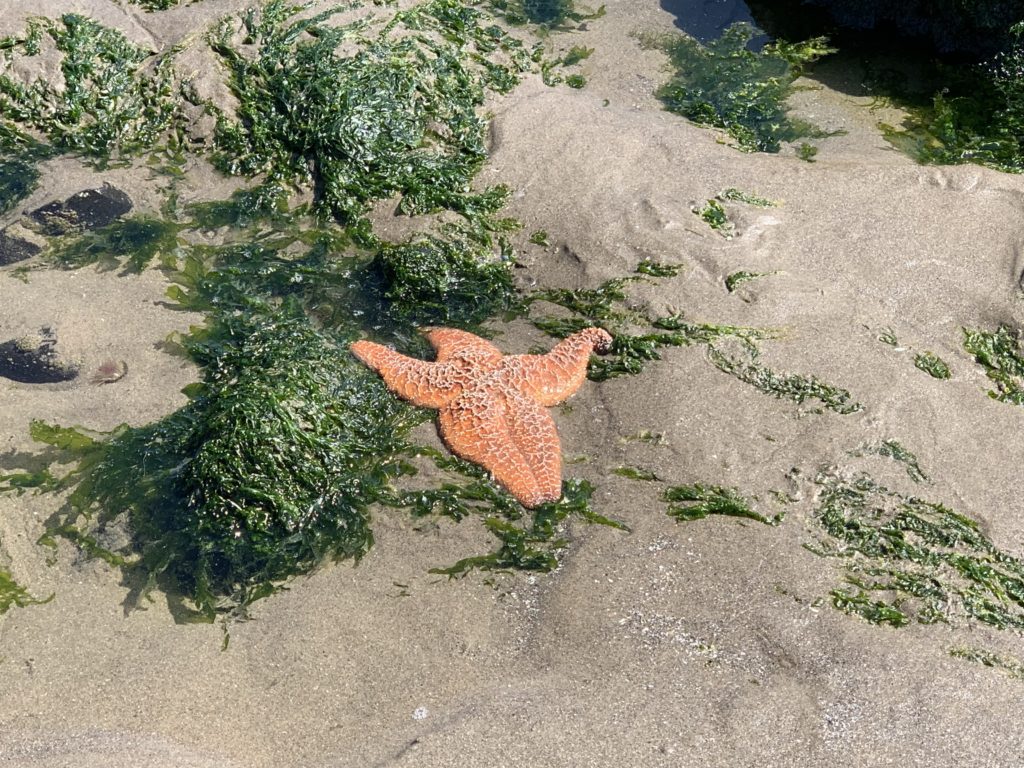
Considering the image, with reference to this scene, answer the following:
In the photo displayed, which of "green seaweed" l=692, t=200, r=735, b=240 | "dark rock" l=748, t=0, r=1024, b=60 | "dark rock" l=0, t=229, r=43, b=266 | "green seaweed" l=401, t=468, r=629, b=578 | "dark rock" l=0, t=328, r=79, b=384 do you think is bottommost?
"dark rock" l=0, t=328, r=79, b=384

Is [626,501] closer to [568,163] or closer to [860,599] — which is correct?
[860,599]

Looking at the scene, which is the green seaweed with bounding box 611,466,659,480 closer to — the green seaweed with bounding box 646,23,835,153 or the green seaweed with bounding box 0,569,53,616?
the green seaweed with bounding box 0,569,53,616

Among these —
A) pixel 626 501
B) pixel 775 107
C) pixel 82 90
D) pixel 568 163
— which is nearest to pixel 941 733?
pixel 626 501

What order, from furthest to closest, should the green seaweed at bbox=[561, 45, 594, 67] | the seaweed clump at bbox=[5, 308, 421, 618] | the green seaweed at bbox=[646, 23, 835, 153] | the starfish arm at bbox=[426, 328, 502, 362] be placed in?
the green seaweed at bbox=[561, 45, 594, 67]
the green seaweed at bbox=[646, 23, 835, 153]
the starfish arm at bbox=[426, 328, 502, 362]
the seaweed clump at bbox=[5, 308, 421, 618]

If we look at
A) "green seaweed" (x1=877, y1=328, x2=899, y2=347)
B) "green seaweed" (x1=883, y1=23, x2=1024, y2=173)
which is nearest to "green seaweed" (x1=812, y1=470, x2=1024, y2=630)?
"green seaweed" (x1=877, y1=328, x2=899, y2=347)

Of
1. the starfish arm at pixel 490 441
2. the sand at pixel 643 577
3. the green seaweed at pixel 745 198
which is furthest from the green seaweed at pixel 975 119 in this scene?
the starfish arm at pixel 490 441

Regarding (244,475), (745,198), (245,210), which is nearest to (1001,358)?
(745,198)

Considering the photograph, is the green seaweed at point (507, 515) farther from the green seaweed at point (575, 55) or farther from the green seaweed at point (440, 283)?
the green seaweed at point (575, 55)
